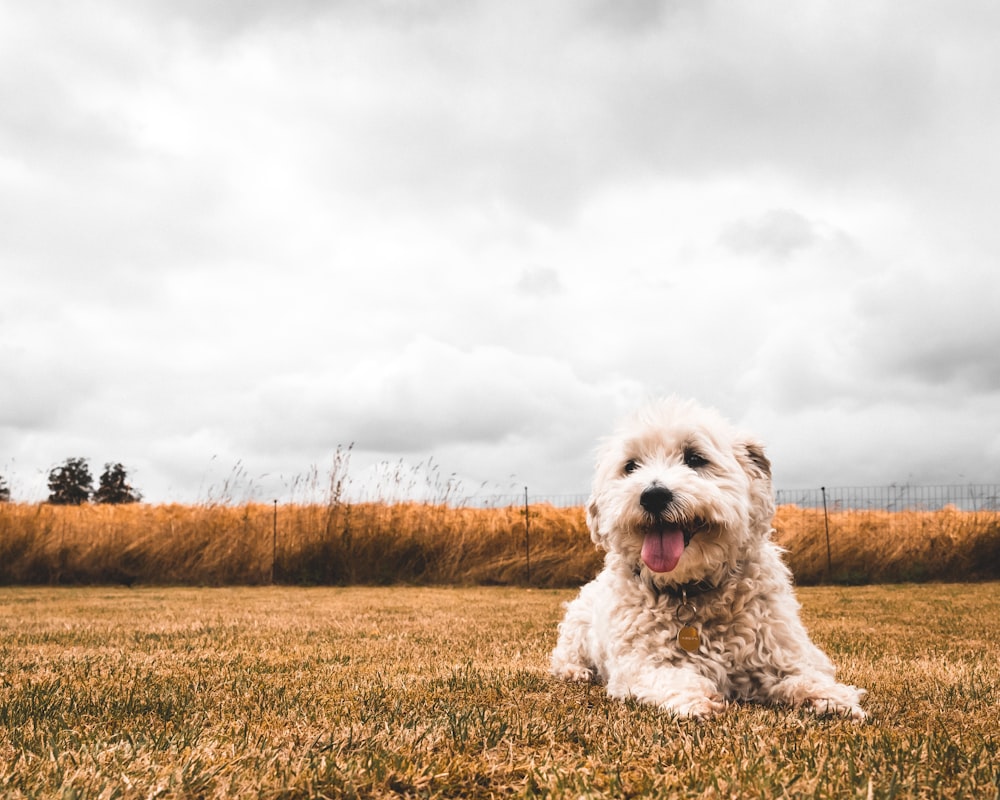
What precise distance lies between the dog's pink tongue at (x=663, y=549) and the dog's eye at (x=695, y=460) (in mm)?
382

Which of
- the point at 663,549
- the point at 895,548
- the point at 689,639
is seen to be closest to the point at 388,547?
the point at 895,548

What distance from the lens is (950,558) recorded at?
58.6ft

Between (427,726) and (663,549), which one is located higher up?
(663,549)

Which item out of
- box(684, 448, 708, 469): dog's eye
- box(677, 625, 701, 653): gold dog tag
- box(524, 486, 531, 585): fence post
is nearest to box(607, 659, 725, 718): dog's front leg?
box(677, 625, 701, 653): gold dog tag

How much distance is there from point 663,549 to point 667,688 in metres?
0.66

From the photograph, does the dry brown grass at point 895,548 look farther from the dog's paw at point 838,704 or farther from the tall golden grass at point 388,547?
the dog's paw at point 838,704

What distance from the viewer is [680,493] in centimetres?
400

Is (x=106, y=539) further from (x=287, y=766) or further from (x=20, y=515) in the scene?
(x=287, y=766)

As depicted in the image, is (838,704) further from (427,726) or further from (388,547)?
(388,547)

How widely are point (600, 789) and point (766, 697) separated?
6.53 feet

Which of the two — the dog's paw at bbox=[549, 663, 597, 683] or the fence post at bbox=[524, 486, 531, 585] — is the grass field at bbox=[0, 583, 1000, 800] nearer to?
the dog's paw at bbox=[549, 663, 597, 683]

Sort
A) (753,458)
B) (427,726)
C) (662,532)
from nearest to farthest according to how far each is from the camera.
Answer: (427,726)
(662,532)
(753,458)

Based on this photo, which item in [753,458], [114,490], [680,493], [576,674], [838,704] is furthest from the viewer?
[114,490]

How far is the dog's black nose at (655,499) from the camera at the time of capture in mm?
4023
